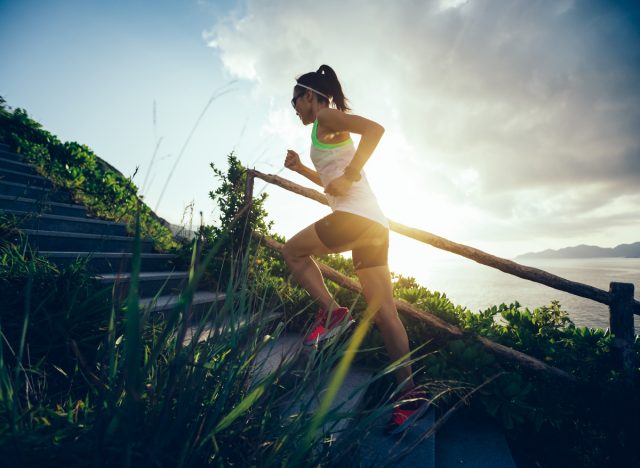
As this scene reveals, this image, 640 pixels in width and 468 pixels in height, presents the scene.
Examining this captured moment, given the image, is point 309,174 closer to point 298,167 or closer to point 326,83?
point 298,167

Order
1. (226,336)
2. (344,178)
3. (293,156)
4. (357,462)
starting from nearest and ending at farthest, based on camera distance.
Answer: (357,462)
(226,336)
(344,178)
(293,156)

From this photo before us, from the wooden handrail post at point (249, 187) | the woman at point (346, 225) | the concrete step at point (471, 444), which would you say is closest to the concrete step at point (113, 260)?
the wooden handrail post at point (249, 187)

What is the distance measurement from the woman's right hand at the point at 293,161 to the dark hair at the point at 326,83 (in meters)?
0.51

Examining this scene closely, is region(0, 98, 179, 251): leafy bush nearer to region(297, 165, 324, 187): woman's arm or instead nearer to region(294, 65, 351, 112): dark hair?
region(297, 165, 324, 187): woman's arm

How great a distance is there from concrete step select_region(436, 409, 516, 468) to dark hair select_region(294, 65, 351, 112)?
8.39ft

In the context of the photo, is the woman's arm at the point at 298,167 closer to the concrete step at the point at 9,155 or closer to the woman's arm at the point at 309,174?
the woman's arm at the point at 309,174

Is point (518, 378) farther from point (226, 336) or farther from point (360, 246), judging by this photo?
point (226, 336)

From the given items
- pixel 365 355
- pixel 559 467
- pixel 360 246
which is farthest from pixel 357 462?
pixel 559 467

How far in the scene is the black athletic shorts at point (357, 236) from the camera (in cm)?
203

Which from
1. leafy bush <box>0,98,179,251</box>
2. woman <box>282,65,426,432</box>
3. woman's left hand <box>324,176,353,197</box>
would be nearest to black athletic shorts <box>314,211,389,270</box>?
woman <box>282,65,426,432</box>

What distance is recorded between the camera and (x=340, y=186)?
2.01m

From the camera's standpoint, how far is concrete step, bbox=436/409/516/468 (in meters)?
2.13

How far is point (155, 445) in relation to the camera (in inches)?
29.2

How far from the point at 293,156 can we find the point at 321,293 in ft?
3.70
